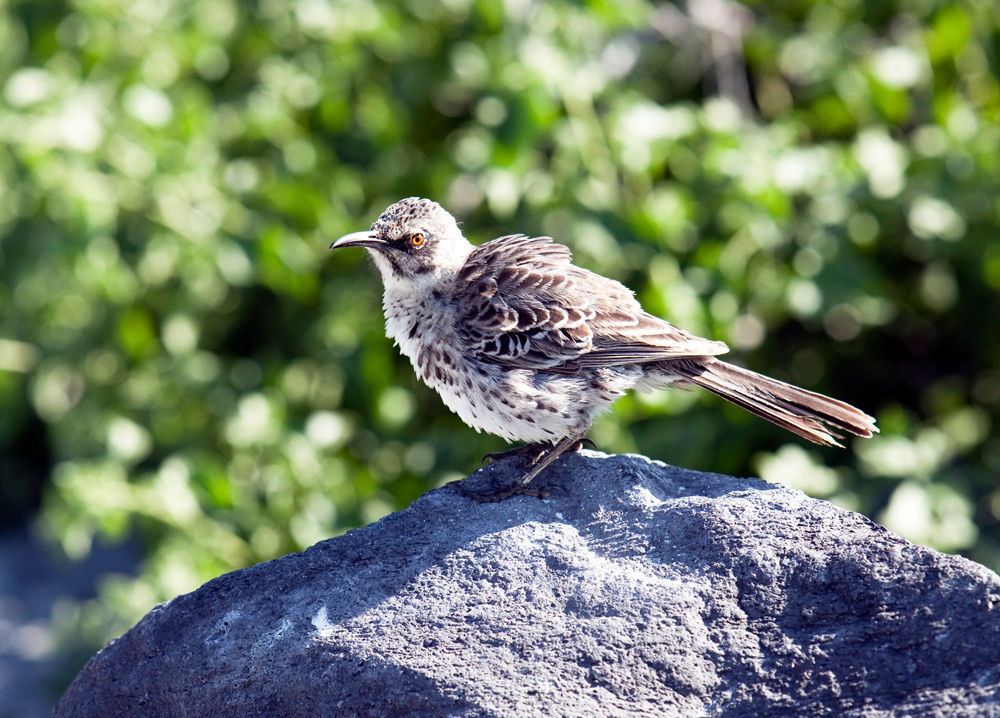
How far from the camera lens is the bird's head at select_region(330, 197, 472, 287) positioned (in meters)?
4.79

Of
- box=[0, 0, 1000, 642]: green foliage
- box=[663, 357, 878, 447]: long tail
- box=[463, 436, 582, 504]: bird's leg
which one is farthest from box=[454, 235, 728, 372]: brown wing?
box=[0, 0, 1000, 642]: green foliage

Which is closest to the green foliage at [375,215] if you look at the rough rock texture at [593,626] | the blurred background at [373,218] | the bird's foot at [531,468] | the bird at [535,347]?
the blurred background at [373,218]

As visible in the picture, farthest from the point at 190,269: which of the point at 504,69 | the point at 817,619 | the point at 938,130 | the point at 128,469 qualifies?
the point at 938,130

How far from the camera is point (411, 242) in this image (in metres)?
4.81

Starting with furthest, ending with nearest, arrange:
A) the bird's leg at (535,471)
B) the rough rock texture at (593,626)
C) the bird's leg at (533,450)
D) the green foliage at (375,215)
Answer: the green foliage at (375,215) → the bird's leg at (533,450) → the bird's leg at (535,471) → the rough rock texture at (593,626)

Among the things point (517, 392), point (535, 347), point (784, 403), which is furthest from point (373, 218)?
point (784, 403)

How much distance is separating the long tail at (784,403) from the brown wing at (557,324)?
14 cm

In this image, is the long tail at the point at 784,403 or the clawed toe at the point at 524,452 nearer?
the long tail at the point at 784,403

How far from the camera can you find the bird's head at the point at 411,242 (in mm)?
4793

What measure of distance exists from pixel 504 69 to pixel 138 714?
4.04m

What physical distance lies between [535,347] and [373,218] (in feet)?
7.69

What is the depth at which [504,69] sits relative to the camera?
6094 millimetres

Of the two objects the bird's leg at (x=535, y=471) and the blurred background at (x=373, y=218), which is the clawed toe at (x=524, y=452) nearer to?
the bird's leg at (x=535, y=471)

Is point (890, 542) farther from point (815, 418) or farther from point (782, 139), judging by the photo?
point (782, 139)
